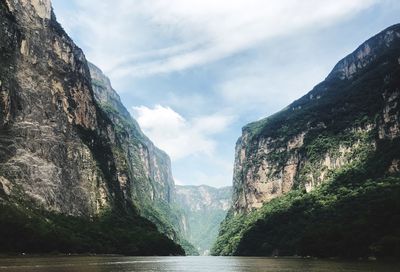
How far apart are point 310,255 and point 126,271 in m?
100

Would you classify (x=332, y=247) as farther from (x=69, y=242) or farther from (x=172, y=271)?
(x=69, y=242)

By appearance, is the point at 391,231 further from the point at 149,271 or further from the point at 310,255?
the point at 149,271

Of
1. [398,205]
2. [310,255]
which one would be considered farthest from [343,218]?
[398,205]

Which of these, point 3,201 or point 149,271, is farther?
point 3,201

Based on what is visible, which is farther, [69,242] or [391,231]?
[69,242]

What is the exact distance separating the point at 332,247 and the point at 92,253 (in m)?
90.7

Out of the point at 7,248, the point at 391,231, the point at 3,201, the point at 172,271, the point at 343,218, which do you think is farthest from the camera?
the point at 343,218

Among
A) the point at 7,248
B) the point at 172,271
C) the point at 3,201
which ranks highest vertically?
the point at 3,201

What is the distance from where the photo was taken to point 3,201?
172750mm

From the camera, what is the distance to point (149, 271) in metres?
A: 93.8

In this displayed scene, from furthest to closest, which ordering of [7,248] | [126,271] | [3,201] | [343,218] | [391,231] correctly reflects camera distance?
[343,218] < [3,201] < [7,248] < [391,231] < [126,271]

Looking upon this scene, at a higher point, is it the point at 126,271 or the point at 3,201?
the point at 3,201

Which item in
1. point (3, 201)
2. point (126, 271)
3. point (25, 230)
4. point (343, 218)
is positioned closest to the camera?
point (126, 271)

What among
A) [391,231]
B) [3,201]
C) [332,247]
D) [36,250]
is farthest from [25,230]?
[391,231]
